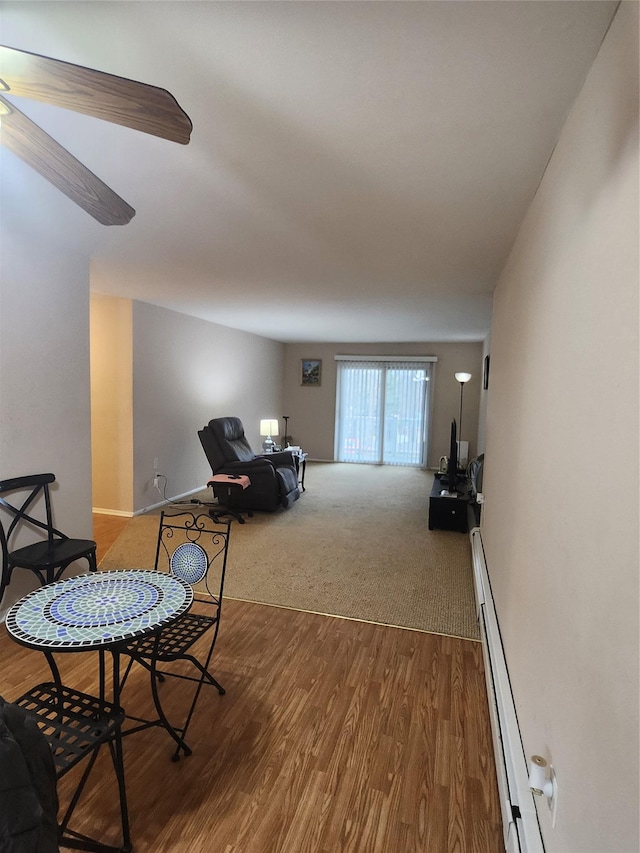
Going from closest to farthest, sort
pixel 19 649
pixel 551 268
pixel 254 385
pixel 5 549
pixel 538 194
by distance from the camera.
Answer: pixel 551 268, pixel 538 194, pixel 19 649, pixel 5 549, pixel 254 385

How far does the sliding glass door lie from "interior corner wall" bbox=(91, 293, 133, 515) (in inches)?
175

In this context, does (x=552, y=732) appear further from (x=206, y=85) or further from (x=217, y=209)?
(x=217, y=209)

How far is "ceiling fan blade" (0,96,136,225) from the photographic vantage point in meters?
1.21

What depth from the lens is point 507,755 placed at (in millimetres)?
1553

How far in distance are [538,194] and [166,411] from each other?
462 centimetres

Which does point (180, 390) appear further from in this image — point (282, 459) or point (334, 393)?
point (334, 393)

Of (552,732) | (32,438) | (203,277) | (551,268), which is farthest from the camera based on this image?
(203,277)

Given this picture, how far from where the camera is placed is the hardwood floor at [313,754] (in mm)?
1456

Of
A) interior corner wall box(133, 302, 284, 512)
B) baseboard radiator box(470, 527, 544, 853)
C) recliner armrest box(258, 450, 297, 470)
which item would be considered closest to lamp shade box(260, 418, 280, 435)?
interior corner wall box(133, 302, 284, 512)

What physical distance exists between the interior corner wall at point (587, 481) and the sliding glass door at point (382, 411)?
655 centimetres

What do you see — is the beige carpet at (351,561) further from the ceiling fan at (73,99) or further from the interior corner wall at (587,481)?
the ceiling fan at (73,99)

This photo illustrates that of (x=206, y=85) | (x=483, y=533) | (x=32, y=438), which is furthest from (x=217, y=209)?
(x=483, y=533)

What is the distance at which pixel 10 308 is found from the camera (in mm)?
2629

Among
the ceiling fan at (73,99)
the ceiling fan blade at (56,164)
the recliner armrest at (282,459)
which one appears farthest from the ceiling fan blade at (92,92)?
the recliner armrest at (282,459)
